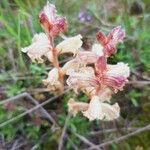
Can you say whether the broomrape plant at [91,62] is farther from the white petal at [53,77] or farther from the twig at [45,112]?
the twig at [45,112]

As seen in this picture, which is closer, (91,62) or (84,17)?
(91,62)

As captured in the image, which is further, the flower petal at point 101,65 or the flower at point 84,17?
the flower at point 84,17

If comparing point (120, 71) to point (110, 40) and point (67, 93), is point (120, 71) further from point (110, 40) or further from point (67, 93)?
point (67, 93)

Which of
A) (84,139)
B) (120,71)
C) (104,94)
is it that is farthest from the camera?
(84,139)

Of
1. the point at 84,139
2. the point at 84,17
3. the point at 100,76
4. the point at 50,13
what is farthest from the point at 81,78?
the point at 84,17

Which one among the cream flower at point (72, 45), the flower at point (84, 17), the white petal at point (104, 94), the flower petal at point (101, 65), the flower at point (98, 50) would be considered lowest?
the white petal at point (104, 94)

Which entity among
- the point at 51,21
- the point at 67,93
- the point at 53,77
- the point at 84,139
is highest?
the point at 51,21

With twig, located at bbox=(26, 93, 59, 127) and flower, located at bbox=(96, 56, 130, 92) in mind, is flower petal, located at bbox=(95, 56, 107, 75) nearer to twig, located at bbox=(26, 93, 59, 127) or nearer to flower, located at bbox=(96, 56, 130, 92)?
flower, located at bbox=(96, 56, 130, 92)

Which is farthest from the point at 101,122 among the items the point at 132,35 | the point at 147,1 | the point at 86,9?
the point at 147,1

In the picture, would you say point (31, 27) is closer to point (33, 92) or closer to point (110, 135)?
point (33, 92)

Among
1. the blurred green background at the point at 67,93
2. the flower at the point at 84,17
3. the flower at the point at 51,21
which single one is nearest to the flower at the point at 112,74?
the flower at the point at 51,21
